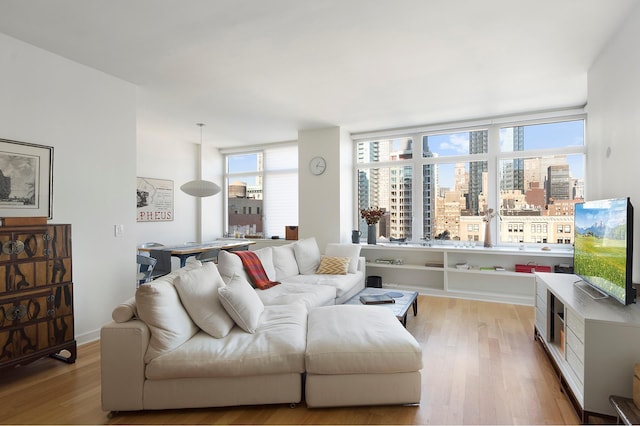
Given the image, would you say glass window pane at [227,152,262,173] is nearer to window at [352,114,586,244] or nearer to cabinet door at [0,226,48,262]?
window at [352,114,586,244]

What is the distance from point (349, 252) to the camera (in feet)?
16.1

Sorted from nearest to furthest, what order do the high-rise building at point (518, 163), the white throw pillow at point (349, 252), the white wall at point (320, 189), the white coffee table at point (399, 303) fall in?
the white coffee table at point (399, 303)
the white throw pillow at point (349, 252)
the high-rise building at point (518, 163)
the white wall at point (320, 189)

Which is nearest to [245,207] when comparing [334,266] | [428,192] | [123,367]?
[334,266]

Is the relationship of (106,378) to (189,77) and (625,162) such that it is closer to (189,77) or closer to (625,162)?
(189,77)

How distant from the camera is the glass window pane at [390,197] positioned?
18.7 feet

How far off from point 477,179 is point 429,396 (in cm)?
382

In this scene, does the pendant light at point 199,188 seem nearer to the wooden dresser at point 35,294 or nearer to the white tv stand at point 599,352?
the wooden dresser at point 35,294

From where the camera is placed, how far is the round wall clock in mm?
5602

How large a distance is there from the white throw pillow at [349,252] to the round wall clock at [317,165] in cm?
131

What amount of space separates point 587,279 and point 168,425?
3.13 m

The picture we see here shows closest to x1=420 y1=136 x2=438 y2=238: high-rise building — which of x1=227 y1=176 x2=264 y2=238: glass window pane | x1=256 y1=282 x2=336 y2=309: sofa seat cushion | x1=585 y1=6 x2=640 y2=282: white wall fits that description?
x1=585 y1=6 x2=640 y2=282: white wall

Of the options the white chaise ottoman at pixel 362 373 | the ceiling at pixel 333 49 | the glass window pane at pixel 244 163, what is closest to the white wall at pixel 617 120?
the ceiling at pixel 333 49

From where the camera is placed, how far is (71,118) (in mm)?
3170

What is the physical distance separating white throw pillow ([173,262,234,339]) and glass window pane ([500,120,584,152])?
4.60 metres
